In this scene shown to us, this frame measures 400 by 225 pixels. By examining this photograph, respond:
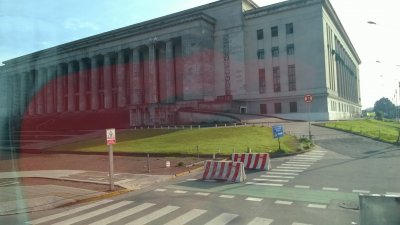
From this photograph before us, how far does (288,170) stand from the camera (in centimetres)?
1977

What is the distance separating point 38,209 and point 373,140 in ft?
99.6

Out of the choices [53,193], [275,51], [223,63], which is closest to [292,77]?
[275,51]

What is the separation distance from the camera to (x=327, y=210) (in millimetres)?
11000

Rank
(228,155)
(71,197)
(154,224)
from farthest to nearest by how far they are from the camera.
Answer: (228,155)
(71,197)
(154,224)

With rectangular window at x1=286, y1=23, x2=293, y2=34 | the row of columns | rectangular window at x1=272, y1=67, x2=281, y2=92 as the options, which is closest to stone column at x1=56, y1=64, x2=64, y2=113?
the row of columns

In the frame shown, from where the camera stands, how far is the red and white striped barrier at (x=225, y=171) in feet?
56.4

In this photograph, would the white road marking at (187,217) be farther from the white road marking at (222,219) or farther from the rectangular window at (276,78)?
the rectangular window at (276,78)

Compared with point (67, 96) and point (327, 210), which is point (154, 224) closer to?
point (327, 210)

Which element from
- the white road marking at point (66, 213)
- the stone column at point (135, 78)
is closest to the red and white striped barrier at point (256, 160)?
the white road marking at point (66, 213)

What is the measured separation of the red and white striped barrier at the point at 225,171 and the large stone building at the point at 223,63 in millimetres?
48971

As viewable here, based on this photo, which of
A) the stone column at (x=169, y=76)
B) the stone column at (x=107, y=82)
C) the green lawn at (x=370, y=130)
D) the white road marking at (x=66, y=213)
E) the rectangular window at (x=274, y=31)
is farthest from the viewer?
the stone column at (x=107, y=82)

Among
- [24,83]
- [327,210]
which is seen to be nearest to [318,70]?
[327,210]

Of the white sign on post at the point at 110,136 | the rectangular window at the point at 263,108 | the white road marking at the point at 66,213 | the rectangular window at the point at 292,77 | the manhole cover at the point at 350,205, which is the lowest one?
the white road marking at the point at 66,213

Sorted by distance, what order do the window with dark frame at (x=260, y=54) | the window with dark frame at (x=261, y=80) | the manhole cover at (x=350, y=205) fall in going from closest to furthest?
the manhole cover at (x=350, y=205) → the window with dark frame at (x=261, y=80) → the window with dark frame at (x=260, y=54)
